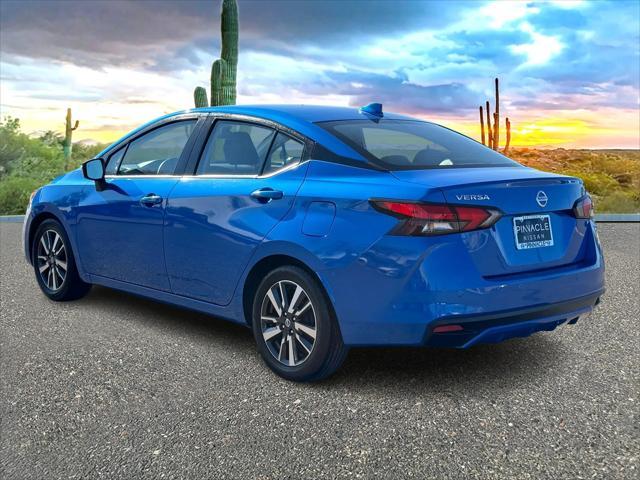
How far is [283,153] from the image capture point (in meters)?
4.79

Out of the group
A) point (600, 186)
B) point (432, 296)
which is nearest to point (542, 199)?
point (432, 296)

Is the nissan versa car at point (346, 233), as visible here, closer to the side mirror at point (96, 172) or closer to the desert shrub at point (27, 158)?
the side mirror at point (96, 172)

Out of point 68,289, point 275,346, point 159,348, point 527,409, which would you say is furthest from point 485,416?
point 68,289

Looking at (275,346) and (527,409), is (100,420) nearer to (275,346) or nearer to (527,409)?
(275,346)

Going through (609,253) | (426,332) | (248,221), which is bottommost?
(609,253)

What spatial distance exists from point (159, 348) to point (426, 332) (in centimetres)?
222

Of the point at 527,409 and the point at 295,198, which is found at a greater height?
the point at 295,198

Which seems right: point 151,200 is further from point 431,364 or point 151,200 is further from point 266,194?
point 431,364

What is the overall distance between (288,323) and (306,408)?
A: 569 mm

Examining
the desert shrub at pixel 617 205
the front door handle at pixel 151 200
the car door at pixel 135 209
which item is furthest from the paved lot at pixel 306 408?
the desert shrub at pixel 617 205

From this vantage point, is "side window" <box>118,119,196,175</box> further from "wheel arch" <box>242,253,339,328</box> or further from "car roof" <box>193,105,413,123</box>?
"wheel arch" <box>242,253,339,328</box>

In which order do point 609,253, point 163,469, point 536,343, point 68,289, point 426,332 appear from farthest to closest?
point 609,253
point 68,289
point 536,343
point 426,332
point 163,469

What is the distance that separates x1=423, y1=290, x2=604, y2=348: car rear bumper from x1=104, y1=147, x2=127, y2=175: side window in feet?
10.7

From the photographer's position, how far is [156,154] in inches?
237
